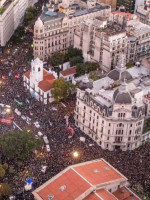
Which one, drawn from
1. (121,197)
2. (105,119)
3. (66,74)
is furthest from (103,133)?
(66,74)

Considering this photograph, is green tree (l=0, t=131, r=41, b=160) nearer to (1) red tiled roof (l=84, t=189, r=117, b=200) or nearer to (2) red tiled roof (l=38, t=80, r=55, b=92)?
(1) red tiled roof (l=84, t=189, r=117, b=200)

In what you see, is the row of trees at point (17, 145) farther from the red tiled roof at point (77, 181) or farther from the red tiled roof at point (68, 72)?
the red tiled roof at point (68, 72)

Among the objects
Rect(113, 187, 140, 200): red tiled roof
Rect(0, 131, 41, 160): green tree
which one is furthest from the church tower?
Rect(113, 187, 140, 200): red tiled roof

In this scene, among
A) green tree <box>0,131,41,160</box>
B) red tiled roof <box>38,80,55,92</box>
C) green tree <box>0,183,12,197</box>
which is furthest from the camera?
red tiled roof <box>38,80,55,92</box>

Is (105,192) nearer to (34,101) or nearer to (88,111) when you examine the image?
(88,111)

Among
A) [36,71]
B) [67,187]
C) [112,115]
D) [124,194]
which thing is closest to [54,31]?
[36,71]

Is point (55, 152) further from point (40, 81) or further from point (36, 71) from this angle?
point (36, 71)
